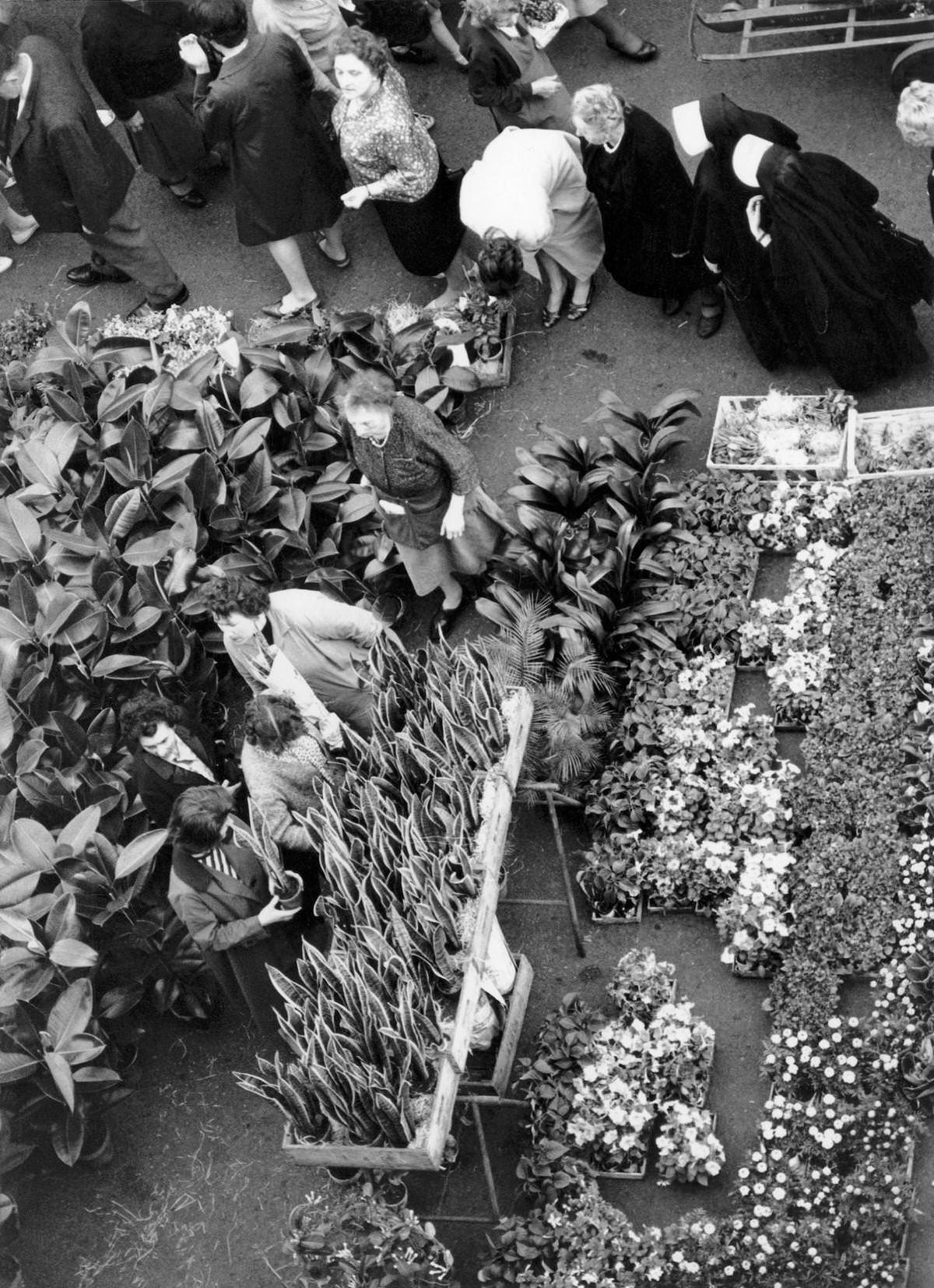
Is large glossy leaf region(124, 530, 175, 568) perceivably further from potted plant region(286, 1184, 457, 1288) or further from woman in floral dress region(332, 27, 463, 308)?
potted plant region(286, 1184, 457, 1288)

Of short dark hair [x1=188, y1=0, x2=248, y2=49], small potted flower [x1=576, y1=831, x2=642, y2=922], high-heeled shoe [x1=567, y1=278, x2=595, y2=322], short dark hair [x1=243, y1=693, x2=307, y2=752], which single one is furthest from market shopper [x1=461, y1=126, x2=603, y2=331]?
small potted flower [x1=576, y1=831, x2=642, y2=922]

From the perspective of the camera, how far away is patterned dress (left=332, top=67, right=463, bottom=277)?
26.1 ft

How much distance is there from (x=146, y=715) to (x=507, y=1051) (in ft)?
6.31

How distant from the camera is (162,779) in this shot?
6.51 metres

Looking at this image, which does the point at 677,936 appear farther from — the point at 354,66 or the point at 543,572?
the point at 354,66

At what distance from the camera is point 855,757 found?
645 cm

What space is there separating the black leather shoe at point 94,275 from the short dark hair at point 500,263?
3.37m

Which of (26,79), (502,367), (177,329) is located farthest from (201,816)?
(26,79)

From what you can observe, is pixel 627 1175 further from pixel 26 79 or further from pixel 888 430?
pixel 26 79

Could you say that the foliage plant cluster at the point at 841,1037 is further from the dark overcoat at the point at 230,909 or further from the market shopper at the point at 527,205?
the market shopper at the point at 527,205

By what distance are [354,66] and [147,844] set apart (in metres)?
3.82

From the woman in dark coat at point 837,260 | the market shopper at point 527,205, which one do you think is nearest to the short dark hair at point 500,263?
the market shopper at point 527,205

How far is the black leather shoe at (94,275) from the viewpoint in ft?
33.2

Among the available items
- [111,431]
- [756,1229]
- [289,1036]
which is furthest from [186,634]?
[756,1229]
